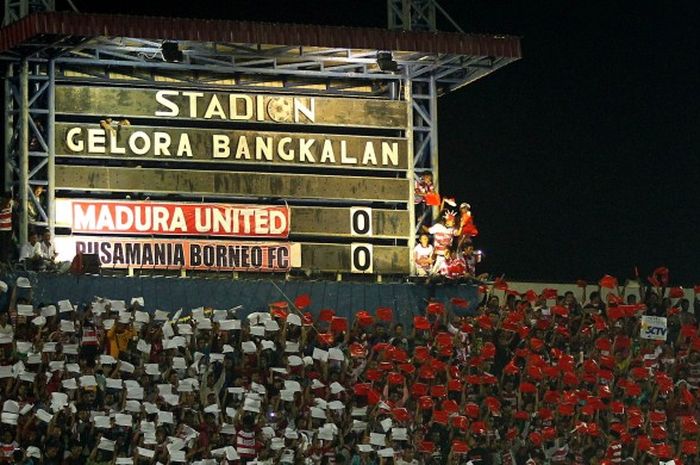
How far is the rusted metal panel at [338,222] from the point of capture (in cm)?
2923

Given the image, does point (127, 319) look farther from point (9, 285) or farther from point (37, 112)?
point (37, 112)

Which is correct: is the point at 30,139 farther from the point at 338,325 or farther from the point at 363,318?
the point at 363,318

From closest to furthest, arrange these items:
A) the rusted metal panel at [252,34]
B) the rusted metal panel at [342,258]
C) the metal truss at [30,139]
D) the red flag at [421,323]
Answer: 1. the rusted metal panel at [252,34]
2. the red flag at [421,323]
3. the metal truss at [30,139]
4. the rusted metal panel at [342,258]

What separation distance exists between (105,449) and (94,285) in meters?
3.17

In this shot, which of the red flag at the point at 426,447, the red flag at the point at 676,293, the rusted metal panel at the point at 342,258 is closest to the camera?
the red flag at the point at 426,447

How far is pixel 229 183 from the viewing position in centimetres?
2900

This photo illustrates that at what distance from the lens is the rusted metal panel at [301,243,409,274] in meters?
29.2

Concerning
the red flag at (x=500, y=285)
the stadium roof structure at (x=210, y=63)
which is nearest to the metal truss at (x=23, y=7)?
the stadium roof structure at (x=210, y=63)

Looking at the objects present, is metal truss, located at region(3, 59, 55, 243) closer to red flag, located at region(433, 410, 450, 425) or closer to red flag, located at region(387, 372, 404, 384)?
red flag, located at region(387, 372, 404, 384)

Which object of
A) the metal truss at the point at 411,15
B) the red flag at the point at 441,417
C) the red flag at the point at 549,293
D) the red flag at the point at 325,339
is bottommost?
the red flag at the point at 441,417

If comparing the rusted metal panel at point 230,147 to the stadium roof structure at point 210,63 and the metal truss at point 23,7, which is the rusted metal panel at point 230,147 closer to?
the stadium roof structure at point 210,63

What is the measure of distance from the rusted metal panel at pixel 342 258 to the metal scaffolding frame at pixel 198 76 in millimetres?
326

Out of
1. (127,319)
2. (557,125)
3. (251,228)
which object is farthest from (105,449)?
(557,125)

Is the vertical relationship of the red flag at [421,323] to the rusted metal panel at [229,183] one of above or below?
below
